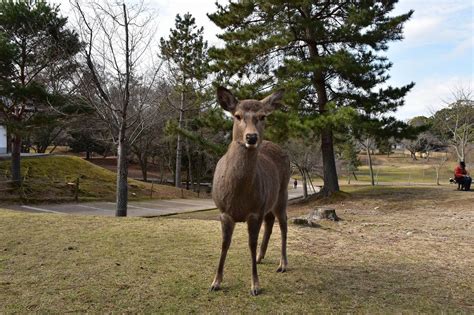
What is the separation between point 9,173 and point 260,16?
51.8ft

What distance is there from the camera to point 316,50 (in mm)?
16250

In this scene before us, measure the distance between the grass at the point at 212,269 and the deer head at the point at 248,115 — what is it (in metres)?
1.68

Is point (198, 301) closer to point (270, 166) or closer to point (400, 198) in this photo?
point (270, 166)

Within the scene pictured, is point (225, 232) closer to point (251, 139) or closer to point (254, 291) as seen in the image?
point (254, 291)

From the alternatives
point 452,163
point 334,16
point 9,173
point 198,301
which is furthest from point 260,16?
point 452,163

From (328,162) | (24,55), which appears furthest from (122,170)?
(24,55)

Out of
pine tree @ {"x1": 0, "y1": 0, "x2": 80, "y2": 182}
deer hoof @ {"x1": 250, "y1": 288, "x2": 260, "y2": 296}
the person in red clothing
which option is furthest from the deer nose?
the person in red clothing

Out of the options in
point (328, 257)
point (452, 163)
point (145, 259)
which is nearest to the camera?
point (145, 259)

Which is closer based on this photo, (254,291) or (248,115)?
(248,115)

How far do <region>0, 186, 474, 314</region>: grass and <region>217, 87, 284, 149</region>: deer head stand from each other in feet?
5.51

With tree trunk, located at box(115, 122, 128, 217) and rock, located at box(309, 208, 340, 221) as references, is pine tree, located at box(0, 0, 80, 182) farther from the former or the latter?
rock, located at box(309, 208, 340, 221)

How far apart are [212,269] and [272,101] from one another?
2360mm

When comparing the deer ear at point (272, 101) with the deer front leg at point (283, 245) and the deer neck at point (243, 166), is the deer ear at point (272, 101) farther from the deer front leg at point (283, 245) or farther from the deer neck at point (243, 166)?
the deer front leg at point (283, 245)

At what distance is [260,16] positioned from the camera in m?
16.0
